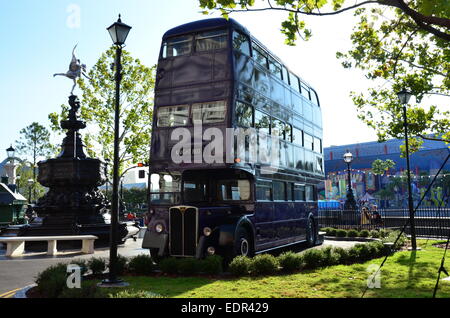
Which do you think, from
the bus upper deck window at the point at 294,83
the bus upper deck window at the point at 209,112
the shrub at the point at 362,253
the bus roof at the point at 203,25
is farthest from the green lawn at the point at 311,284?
the bus upper deck window at the point at 294,83

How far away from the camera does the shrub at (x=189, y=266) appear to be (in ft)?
30.6

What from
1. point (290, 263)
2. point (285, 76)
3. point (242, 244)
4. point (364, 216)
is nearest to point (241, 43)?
point (285, 76)

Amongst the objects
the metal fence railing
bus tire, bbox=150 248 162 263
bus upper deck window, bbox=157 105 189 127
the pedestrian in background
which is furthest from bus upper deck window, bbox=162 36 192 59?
the pedestrian in background

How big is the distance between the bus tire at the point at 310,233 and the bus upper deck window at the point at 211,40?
9.04m

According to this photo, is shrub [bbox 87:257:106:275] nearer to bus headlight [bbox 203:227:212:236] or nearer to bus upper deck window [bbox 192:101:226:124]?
bus headlight [bbox 203:227:212:236]

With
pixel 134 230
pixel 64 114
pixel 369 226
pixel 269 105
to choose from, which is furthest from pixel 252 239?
pixel 64 114

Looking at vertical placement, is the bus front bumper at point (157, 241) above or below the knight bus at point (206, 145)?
below

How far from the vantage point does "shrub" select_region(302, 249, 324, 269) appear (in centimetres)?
1019

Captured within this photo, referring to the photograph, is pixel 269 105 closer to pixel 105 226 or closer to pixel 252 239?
pixel 252 239

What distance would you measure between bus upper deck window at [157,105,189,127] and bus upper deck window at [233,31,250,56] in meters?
2.14

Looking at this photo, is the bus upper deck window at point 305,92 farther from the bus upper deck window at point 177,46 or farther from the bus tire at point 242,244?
the bus tire at point 242,244

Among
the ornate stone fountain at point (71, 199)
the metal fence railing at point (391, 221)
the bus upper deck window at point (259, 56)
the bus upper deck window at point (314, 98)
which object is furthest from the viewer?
the metal fence railing at point (391, 221)
